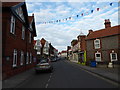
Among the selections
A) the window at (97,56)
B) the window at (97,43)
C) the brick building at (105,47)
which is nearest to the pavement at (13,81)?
the brick building at (105,47)

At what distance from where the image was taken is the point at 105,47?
23.6 m

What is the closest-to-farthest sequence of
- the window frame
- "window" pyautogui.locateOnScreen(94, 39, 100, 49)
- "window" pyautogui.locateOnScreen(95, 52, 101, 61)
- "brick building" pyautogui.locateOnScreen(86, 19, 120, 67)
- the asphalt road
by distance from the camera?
the asphalt road
the window frame
"brick building" pyautogui.locateOnScreen(86, 19, 120, 67)
"window" pyautogui.locateOnScreen(95, 52, 101, 61)
"window" pyautogui.locateOnScreen(94, 39, 100, 49)

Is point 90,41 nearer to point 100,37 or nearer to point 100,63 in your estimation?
point 100,37

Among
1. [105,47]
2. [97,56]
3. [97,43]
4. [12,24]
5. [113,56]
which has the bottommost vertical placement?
[97,56]

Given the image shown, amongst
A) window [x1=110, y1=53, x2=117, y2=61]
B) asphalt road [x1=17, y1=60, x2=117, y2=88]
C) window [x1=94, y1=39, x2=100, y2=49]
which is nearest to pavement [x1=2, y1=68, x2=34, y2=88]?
asphalt road [x1=17, y1=60, x2=117, y2=88]

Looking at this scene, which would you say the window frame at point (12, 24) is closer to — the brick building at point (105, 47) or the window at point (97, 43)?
the brick building at point (105, 47)

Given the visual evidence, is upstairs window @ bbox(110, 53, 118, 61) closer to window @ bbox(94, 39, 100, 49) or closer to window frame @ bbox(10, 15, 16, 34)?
window @ bbox(94, 39, 100, 49)

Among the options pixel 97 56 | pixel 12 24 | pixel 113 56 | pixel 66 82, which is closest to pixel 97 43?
pixel 97 56

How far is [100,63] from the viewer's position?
23219 millimetres

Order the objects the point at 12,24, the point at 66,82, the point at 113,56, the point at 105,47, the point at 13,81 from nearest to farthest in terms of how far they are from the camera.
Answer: the point at 66,82 → the point at 13,81 → the point at 12,24 → the point at 113,56 → the point at 105,47

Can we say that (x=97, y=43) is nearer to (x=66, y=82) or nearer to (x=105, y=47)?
(x=105, y=47)

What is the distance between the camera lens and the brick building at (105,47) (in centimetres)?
2200

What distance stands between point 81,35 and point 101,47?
13739 mm

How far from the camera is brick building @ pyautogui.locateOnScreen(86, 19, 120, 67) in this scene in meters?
22.0
